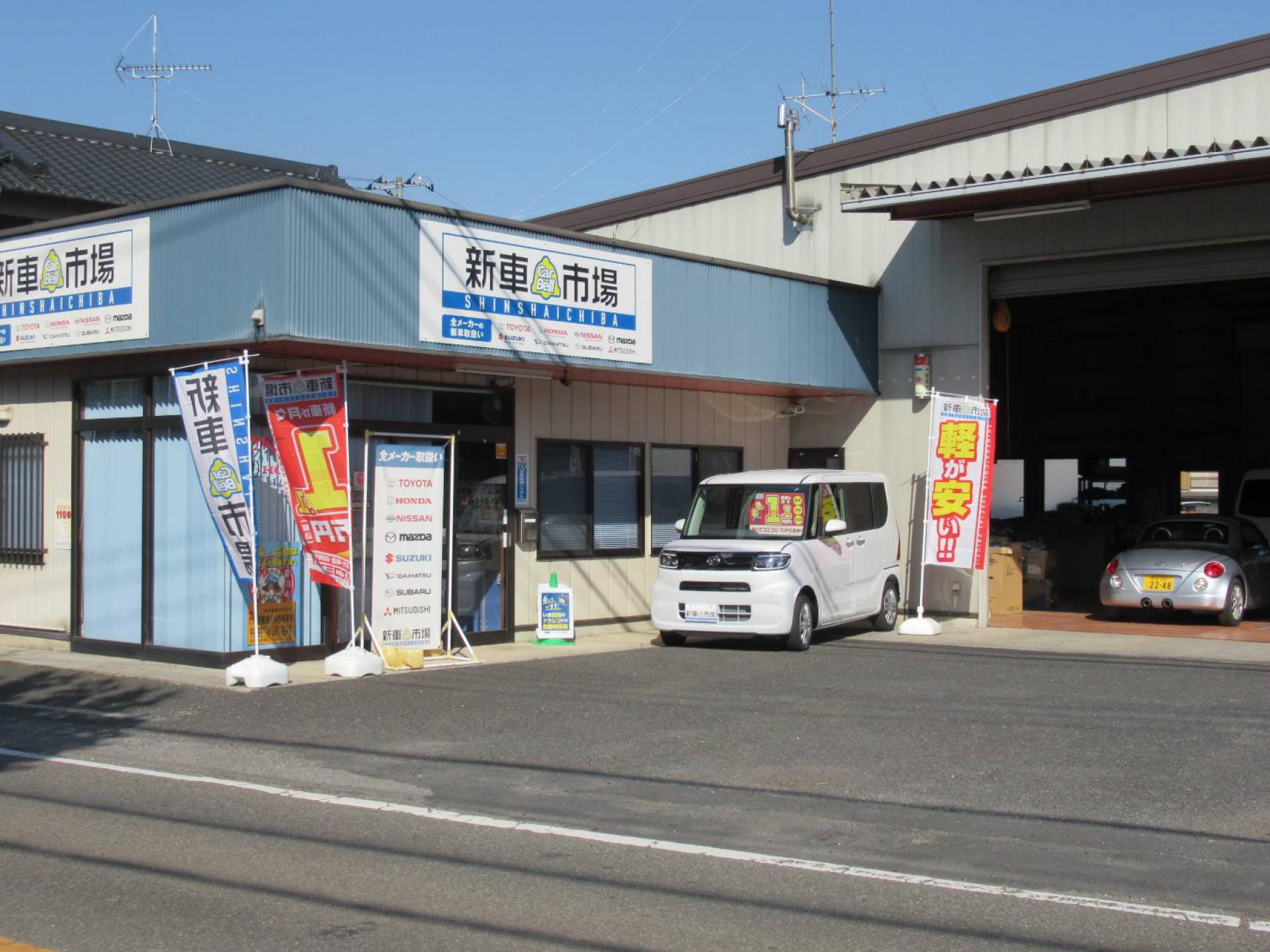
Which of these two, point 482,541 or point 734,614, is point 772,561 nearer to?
point 734,614

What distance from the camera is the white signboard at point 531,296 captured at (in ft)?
42.0

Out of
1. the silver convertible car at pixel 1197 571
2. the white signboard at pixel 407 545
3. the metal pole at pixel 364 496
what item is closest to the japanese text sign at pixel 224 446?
the metal pole at pixel 364 496

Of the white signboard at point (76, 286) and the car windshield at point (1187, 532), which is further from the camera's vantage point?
the car windshield at point (1187, 532)

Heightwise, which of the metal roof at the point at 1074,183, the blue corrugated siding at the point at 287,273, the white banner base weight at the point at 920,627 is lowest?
the white banner base weight at the point at 920,627

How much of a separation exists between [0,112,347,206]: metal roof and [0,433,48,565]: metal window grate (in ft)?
15.7

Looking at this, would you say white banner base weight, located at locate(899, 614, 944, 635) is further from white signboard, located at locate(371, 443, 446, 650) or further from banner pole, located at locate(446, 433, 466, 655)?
white signboard, located at locate(371, 443, 446, 650)

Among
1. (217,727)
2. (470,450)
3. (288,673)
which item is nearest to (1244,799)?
(217,727)

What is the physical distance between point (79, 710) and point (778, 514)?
7383mm

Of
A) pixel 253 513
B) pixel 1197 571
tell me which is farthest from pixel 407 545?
pixel 1197 571

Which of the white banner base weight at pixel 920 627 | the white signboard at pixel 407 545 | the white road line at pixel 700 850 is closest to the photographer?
the white road line at pixel 700 850

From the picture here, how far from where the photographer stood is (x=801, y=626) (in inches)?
564

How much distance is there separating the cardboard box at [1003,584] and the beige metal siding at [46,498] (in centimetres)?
1151

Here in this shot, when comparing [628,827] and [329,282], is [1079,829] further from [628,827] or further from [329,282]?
[329,282]

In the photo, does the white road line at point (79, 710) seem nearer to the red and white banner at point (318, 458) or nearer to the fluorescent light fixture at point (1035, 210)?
the red and white banner at point (318, 458)
